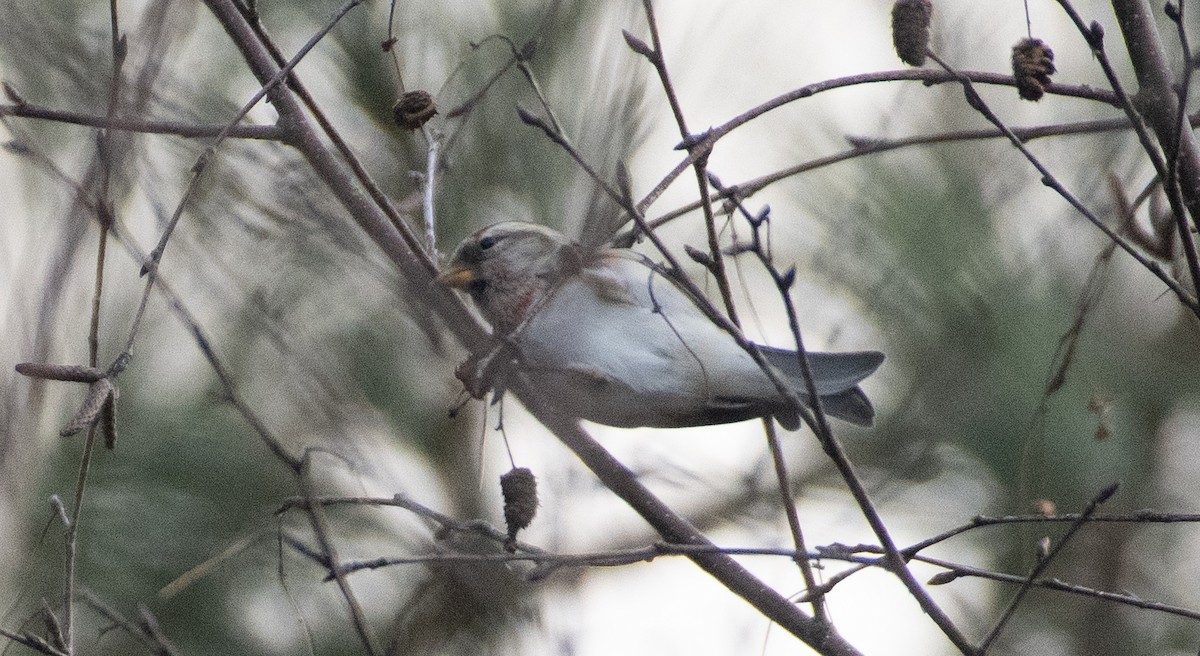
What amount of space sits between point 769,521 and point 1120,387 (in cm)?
125

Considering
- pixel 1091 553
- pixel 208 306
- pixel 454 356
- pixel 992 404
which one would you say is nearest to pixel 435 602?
pixel 454 356

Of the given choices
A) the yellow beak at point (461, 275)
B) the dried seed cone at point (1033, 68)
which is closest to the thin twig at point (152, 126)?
the yellow beak at point (461, 275)

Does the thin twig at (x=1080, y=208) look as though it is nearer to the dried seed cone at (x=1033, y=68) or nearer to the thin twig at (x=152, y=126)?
the dried seed cone at (x=1033, y=68)

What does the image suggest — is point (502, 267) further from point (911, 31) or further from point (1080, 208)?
point (1080, 208)

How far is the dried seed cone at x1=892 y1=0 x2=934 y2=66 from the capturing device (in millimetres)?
1840

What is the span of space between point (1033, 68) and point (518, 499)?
987mm

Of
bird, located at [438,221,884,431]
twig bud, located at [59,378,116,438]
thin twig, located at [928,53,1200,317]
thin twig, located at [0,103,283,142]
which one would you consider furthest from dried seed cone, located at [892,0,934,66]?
twig bud, located at [59,378,116,438]

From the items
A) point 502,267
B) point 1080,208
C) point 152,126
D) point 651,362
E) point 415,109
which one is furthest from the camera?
point 502,267

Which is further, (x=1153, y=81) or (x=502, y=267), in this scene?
(x=502, y=267)

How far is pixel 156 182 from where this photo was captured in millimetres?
2137

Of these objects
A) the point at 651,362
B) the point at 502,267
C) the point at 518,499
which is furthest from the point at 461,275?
the point at 518,499

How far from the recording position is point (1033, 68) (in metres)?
1.95

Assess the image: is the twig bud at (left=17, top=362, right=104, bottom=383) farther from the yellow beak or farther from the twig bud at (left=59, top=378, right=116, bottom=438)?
the yellow beak

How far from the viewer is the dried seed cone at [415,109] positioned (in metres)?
2.24
